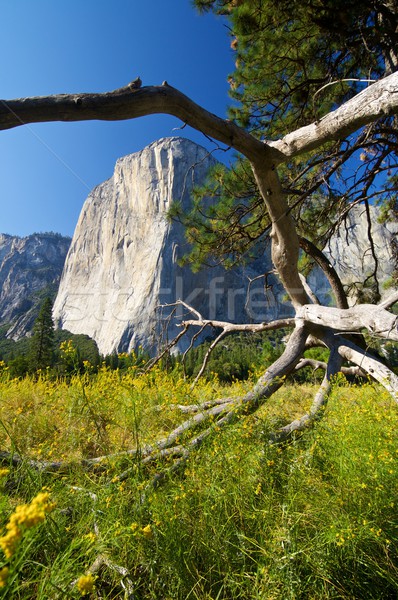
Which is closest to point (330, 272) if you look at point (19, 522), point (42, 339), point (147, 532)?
point (147, 532)

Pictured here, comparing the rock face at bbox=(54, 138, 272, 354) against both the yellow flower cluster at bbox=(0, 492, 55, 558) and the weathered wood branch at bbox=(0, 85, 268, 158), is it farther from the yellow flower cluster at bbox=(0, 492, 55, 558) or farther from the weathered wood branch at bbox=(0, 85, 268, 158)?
the yellow flower cluster at bbox=(0, 492, 55, 558)

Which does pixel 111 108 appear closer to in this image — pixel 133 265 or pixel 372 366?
pixel 372 366

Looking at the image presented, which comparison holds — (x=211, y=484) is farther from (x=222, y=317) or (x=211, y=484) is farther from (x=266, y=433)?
(x=222, y=317)

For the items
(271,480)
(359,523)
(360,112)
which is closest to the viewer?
(359,523)

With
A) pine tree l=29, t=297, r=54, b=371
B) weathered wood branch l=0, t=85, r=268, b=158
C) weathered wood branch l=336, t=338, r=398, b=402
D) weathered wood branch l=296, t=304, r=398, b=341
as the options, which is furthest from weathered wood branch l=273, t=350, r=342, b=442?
pine tree l=29, t=297, r=54, b=371

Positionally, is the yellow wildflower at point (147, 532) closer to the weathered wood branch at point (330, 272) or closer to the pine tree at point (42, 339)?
the weathered wood branch at point (330, 272)

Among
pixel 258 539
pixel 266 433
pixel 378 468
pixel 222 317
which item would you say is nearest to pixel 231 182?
pixel 266 433
